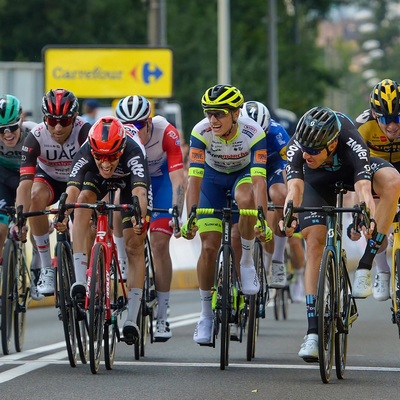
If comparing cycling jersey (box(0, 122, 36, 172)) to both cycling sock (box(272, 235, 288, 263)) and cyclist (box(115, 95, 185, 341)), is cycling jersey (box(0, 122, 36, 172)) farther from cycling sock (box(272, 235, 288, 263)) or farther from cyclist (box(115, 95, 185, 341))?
cycling sock (box(272, 235, 288, 263))

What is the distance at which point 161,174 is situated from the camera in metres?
14.1

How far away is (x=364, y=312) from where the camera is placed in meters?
19.6

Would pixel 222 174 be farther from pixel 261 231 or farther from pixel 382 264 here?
pixel 382 264

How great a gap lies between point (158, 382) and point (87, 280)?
3.34ft

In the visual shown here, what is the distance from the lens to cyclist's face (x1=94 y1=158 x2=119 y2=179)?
38.5ft

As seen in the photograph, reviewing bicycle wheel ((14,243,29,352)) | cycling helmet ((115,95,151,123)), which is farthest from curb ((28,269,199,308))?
cycling helmet ((115,95,151,123))

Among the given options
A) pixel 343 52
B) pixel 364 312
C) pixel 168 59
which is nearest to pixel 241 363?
pixel 364 312

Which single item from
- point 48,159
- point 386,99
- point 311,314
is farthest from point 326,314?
point 48,159

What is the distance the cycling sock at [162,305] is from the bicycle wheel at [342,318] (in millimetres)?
2277

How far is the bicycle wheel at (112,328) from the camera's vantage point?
38.0 ft

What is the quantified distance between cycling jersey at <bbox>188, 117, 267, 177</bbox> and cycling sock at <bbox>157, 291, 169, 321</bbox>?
1272 mm

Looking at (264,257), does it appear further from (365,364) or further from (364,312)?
(364,312)

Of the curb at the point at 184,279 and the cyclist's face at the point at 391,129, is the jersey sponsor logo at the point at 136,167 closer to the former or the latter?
the cyclist's face at the point at 391,129

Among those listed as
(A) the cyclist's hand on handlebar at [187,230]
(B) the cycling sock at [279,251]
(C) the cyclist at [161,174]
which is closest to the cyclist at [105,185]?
(A) the cyclist's hand on handlebar at [187,230]
